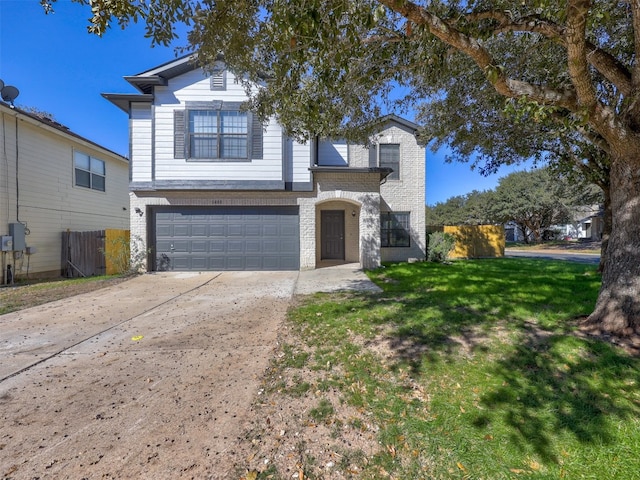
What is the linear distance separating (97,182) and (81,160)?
1111 millimetres

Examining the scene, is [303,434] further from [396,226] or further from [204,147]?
[396,226]

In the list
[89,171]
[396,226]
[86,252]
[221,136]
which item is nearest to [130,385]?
[221,136]

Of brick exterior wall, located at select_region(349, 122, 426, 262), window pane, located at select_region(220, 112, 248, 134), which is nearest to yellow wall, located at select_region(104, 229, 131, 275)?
window pane, located at select_region(220, 112, 248, 134)

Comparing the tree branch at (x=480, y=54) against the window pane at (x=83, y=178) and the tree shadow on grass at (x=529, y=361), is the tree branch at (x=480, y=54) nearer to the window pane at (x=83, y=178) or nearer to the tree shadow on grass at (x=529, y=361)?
the tree shadow on grass at (x=529, y=361)

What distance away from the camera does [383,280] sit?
28.2 ft

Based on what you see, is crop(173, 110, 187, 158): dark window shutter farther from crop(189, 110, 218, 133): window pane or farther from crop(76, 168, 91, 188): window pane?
crop(76, 168, 91, 188): window pane

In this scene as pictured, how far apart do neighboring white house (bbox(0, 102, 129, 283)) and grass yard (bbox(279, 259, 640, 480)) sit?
1065 centimetres

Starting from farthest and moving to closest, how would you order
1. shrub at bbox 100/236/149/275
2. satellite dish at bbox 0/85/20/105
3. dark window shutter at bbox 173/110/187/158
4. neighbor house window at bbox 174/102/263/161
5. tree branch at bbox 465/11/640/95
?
shrub at bbox 100/236/149/275 → neighbor house window at bbox 174/102/263/161 → dark window shutter at bbox 173/110/187/158 → satellite dish at bbox 0/85/20/105 → tree branch at bbox 465/11/640/95

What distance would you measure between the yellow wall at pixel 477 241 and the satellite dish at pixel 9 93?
18913 mm

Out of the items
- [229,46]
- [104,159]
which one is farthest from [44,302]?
[104,159]

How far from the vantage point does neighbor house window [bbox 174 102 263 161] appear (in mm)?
10266

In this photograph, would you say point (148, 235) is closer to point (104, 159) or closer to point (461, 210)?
point (104, 159)

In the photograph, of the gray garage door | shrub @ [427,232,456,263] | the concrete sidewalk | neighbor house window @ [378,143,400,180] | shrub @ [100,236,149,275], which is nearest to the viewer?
the concrete sidewalk

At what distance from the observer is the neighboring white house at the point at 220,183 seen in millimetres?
10203
